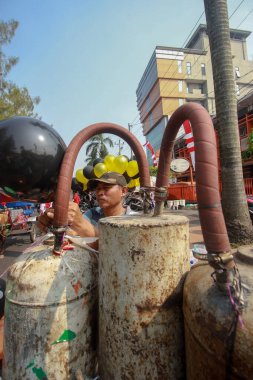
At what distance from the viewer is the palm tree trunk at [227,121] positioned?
482 cm

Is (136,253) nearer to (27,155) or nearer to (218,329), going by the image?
(218,329)

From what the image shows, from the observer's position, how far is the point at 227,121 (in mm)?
4867

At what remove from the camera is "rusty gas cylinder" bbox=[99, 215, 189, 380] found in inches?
42.0

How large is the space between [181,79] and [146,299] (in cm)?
4799

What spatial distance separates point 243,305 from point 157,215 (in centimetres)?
66

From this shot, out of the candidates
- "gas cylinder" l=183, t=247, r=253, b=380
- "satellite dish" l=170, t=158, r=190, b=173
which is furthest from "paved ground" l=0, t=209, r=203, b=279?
"gas cylinder" l=183, t=247, r=253, b=380

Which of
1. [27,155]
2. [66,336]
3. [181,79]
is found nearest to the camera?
[66,336]

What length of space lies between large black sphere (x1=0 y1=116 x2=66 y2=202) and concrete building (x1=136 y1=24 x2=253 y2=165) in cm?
4052

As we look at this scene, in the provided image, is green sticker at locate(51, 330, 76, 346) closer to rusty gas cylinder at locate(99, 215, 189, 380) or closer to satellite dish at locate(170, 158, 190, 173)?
rusty gas cylinder at locate(99, 215, 189, 380)

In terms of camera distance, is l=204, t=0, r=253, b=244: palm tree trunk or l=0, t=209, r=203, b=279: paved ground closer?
l=204, t=0, r=253, b=244: palm tree trunk


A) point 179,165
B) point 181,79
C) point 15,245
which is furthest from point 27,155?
point 181,79

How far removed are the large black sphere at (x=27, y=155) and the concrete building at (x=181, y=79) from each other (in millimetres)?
40517

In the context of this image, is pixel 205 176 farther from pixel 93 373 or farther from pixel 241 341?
pixel 93 373

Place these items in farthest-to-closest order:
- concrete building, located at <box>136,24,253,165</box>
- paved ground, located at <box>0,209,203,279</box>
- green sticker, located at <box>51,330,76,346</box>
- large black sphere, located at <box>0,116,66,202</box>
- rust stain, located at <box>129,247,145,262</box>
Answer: concrete building, located at <box>136,24,253,165</box> → paved ground, located at <box>0,209,203,279</box> → large black sphere, located at <box>0,116,66,202</box> → green sticker, located at <box>51,330,76,346</box> → rust stain, located at <box>129,247,145,262</box>
